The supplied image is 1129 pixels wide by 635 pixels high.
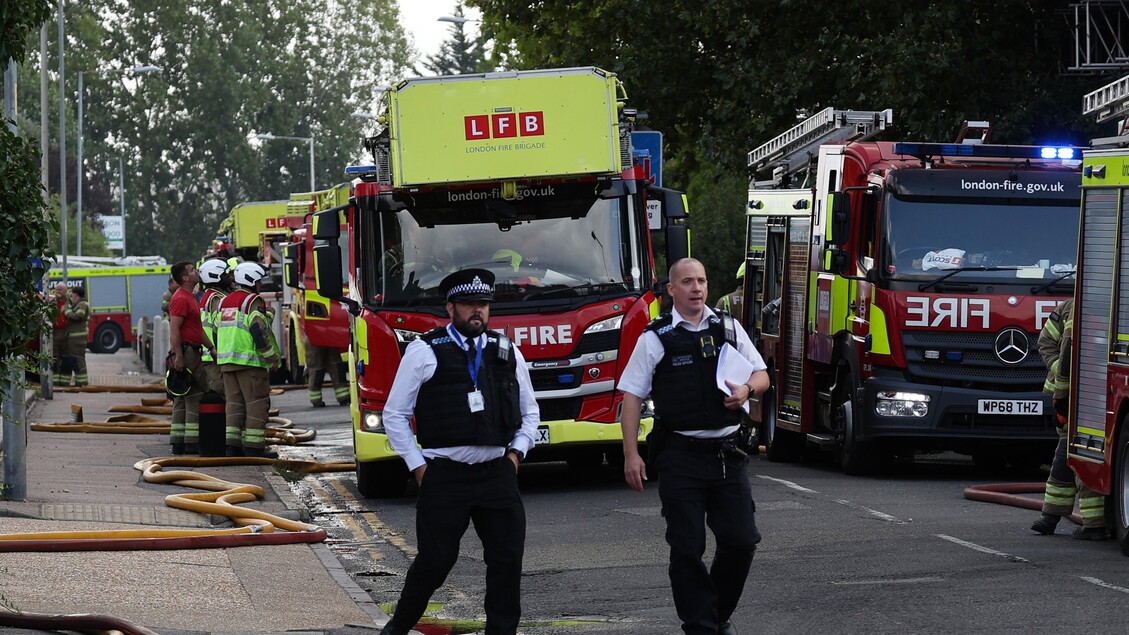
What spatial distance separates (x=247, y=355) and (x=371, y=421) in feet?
12.4

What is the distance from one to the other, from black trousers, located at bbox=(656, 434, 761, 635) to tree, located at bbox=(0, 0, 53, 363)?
10.8 feet

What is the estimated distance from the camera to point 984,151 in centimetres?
1580

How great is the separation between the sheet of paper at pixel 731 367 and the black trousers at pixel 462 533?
101 cm

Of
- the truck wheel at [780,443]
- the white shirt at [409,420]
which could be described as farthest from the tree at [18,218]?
the truck wheel at [780,443]

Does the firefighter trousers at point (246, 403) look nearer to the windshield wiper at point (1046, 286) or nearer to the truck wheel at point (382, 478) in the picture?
the truck wheel at point (382, 478)

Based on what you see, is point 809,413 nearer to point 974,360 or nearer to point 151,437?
point 974,360

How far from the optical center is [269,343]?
703 inches

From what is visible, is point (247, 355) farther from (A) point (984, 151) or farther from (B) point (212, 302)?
(A) point (984, 151)

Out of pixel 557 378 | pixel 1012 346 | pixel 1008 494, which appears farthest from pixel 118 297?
pixel 1008 494

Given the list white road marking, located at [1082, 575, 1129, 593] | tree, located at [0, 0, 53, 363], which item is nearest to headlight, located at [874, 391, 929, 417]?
white road marking, located at [1082, 575, 1129, 593]

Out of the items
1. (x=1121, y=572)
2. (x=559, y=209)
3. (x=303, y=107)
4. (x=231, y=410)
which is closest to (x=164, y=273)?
(x=303, y=107)

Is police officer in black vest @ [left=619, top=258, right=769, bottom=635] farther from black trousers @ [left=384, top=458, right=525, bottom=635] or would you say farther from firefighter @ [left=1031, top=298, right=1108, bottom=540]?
firefighter @ [left=1031, top=298, right=1108, bottom=540]

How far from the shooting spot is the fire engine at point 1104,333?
35.7 ft

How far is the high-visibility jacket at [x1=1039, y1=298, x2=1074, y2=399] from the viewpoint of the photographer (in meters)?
11.9
